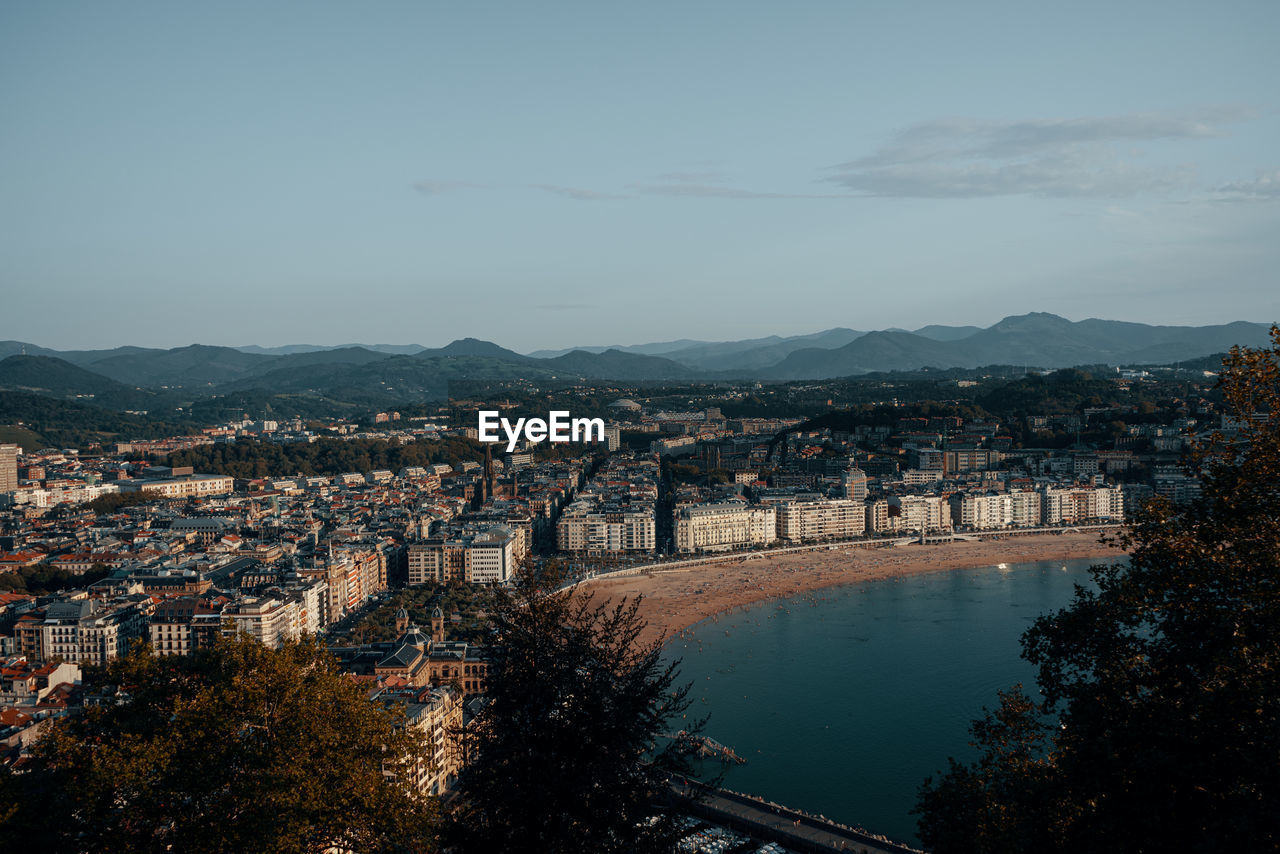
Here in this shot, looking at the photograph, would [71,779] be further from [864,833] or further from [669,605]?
[669,605]

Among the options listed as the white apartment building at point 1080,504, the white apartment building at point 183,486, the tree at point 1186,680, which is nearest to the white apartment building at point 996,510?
the white apartment building at point 1080,504

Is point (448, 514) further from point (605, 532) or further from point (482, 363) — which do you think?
point (482, 363)

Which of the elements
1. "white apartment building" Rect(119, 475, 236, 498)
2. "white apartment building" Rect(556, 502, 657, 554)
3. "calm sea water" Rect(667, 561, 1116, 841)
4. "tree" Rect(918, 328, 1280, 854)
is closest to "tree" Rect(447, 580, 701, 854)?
"tree" Rect(918, 328, 1280, 854)

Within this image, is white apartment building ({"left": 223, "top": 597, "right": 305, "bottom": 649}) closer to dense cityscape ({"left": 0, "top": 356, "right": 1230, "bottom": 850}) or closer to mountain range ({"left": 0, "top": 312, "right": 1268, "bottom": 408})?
dense cityscape ({"left": 0, "top": 356, "right": 1230, "bottom": 850})

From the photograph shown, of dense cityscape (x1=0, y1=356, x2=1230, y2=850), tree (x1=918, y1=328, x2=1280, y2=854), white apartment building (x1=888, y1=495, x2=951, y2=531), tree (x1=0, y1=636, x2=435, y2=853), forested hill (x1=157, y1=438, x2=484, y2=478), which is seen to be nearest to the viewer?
tree (x1=918, y1=328, x2=1280, y2=854)

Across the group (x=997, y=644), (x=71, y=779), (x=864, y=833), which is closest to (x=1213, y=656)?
(x=71, y=779)
